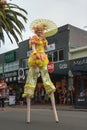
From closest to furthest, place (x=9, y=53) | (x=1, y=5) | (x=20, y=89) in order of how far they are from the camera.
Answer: (x=1, y=5)
(x=20, y=89)
(x=9, y=53)

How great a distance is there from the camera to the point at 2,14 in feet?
70.8

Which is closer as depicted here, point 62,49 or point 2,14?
point 2,14

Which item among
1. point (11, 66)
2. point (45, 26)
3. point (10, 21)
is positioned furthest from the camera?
point (11, 66)

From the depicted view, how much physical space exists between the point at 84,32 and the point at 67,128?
2683cm

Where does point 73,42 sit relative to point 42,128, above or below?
above

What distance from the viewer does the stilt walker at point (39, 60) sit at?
10172 millimetres

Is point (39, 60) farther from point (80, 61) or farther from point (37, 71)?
point (80, 61)

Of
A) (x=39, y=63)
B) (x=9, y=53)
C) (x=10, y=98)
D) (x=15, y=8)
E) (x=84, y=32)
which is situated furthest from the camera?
(x=9, y=53)

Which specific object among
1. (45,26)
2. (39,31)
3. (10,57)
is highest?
(10,57)

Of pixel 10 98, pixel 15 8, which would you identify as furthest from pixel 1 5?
pixel 10 98

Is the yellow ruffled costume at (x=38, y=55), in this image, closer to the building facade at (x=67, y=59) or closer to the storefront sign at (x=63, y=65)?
the building facade at (x=67, y=59)

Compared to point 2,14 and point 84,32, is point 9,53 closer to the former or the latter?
point 84,32

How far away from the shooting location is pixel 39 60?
10156 mm

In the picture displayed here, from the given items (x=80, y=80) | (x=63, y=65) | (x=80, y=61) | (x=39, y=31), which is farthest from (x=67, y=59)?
(x=39, y=31)
